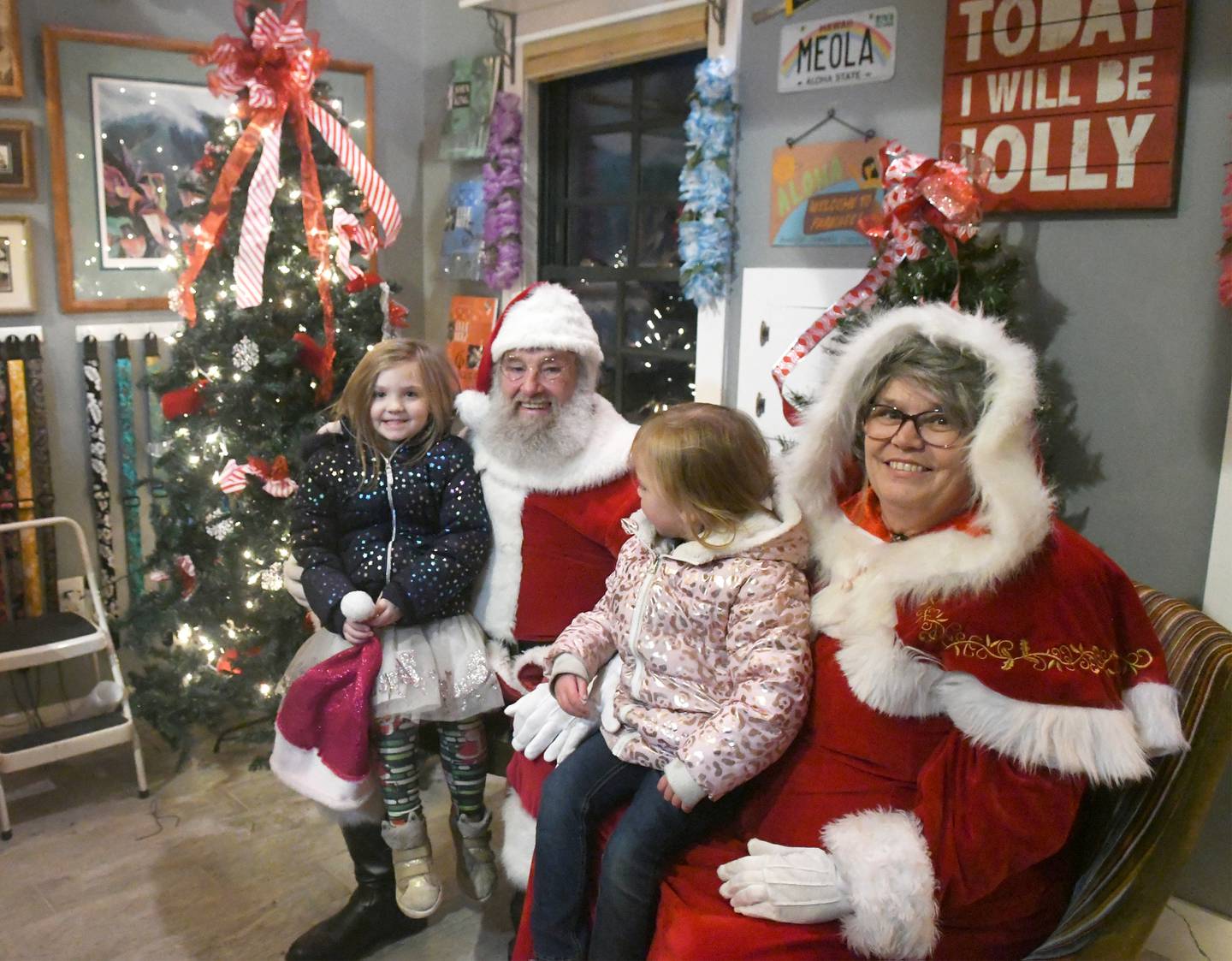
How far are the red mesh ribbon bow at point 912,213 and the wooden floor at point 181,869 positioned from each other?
1.62 m

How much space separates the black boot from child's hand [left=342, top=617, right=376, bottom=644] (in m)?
0.47

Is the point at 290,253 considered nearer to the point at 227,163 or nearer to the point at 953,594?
the point at 227,163

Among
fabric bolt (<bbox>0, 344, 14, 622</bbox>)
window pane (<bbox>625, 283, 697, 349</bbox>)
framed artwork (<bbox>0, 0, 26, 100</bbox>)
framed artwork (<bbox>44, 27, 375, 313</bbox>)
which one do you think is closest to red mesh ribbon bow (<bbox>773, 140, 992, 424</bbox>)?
window pane (<bbox>625, 283, 697, 349</bbox>)

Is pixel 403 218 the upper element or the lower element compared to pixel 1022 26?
lower

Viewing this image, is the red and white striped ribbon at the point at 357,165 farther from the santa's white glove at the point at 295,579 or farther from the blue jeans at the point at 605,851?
the blue jeans at the point at 605,851

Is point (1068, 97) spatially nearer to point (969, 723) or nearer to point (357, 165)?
point (969, 723)

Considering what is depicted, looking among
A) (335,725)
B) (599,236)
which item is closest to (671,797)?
(335,725)

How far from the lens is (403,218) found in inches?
177

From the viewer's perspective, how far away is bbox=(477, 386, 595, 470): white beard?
2350 mm

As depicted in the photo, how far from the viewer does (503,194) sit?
4.13m

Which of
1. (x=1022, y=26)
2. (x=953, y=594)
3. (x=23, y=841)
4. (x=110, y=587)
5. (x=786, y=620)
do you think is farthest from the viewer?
(x=110, y=587)

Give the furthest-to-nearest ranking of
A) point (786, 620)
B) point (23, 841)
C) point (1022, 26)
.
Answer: point (23, 841) → point (1022, 26) → point (786, 620)

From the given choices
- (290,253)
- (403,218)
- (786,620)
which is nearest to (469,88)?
(403,218)

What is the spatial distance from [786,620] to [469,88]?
3.32 meters
